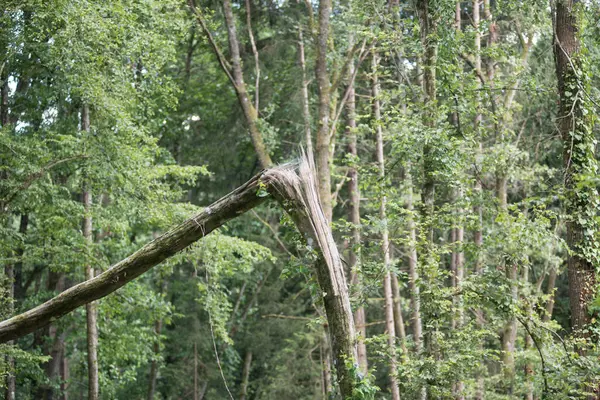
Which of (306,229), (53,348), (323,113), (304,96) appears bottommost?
(53,348)

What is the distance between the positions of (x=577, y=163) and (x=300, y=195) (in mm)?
4141

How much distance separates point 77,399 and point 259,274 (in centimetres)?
657

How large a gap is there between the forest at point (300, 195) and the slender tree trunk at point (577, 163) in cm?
3

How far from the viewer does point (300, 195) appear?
21.5 ft

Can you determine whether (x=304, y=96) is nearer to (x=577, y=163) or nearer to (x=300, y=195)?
(x=577, y=163)

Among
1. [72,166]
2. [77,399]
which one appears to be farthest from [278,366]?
[72,166]

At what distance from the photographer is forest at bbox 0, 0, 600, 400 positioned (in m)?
8.60

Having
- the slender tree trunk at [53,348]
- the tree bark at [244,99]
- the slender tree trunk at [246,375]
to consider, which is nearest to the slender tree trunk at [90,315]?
the tree bark at [244,99]

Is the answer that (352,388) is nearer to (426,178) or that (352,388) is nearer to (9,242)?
(426,178)

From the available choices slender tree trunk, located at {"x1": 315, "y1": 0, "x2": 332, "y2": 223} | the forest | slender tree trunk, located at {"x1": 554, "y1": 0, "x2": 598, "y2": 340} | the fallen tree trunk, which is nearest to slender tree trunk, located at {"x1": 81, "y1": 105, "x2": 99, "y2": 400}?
the forest

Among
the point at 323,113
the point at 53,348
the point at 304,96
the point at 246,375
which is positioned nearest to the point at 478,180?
the point at 323,113

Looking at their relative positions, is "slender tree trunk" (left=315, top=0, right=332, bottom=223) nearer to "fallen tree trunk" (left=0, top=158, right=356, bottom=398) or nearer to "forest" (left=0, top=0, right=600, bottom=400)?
"forest" (left=0, top=0, right=600, bottom=400)

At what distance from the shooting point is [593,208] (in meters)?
9.05

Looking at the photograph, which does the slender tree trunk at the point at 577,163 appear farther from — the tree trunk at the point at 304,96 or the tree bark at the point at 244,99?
the tree trunk at the point at 304,96
